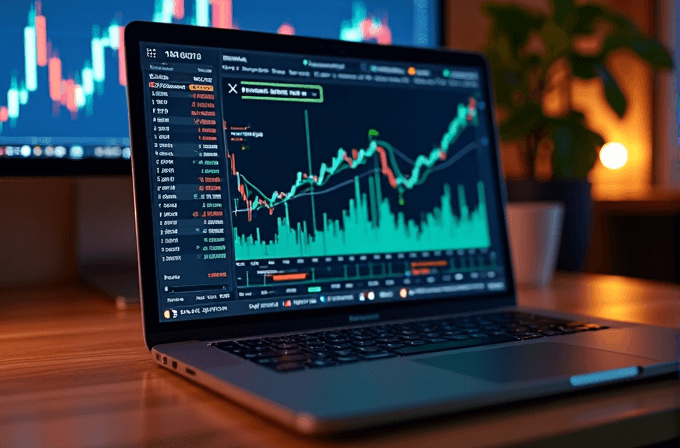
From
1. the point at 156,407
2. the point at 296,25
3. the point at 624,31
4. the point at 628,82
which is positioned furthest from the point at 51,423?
the point at 628,82

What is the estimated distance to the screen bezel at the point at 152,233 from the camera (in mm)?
584

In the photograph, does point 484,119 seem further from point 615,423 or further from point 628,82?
point 628,82

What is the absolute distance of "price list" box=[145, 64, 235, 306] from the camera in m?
0.60

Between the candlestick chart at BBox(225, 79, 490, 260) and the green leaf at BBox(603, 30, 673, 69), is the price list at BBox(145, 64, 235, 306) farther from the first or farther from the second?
the green leaf at BBox(603, 30, 673, 69)

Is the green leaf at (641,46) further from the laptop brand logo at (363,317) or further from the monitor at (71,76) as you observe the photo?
the laptop brand logo at (363,317)

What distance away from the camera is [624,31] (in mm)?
1405

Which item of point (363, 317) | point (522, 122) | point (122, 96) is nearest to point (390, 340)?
point (363, 317)

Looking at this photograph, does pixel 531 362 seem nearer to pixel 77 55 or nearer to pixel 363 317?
pixel 363 317

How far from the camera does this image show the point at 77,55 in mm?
815

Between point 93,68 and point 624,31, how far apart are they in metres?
1.07

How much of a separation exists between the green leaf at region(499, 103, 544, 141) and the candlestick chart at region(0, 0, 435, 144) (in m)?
0.57

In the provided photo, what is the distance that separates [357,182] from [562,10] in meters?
0.89

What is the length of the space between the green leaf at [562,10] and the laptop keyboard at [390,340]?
898mm

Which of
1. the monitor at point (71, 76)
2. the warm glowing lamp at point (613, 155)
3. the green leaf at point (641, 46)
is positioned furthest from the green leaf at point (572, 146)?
the warm glowing lamp at point (613, 155)
